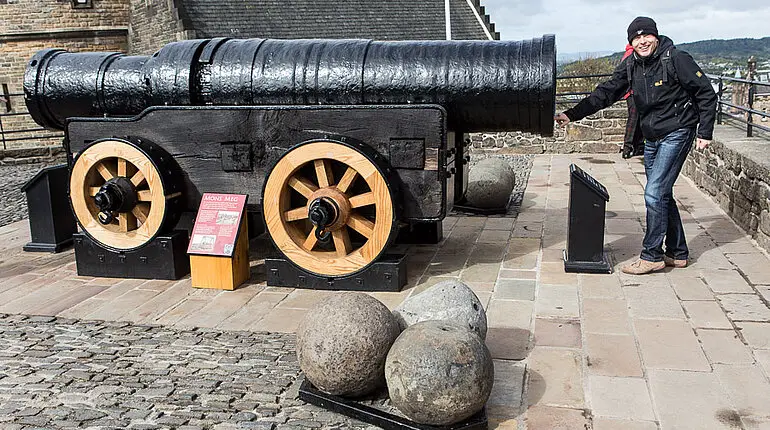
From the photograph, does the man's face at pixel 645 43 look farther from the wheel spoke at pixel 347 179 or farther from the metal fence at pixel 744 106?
the metal fence at pixel 744 106

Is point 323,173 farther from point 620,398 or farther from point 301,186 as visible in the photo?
point 620,398

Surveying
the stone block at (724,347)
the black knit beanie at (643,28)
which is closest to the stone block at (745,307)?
the stone block at (724,347)

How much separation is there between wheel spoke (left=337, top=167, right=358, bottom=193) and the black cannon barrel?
1.61 ft

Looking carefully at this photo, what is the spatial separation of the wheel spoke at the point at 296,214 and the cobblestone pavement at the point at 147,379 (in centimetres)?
101

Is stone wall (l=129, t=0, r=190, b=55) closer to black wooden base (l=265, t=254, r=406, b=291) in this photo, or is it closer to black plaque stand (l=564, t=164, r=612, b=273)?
black wooden base (l=265, t=254, r=406, b=291)

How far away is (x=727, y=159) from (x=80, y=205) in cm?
554

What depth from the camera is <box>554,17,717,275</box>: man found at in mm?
4453

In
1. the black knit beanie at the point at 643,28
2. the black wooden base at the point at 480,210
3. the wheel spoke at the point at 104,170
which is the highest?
the black knit beanie at the point at 643,28

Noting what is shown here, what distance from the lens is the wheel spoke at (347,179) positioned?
4586 millimetres

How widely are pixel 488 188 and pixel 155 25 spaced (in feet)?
57.0

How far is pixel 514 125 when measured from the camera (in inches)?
Result: 190

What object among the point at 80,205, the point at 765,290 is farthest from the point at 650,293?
the point at 80,205

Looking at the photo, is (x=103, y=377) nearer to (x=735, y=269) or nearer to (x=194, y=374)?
(x=194, y=374)

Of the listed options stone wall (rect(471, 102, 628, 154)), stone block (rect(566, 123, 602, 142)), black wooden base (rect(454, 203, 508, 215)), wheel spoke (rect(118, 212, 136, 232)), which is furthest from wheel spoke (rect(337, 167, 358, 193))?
stone block (rect(566, 123, 602, 142))
